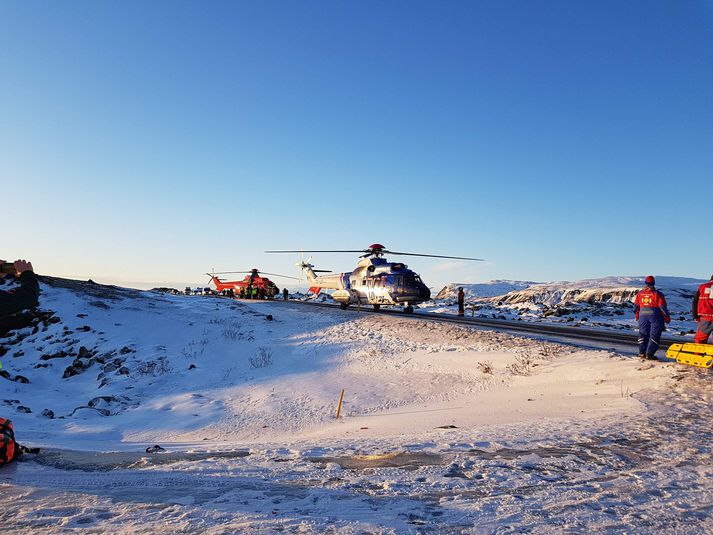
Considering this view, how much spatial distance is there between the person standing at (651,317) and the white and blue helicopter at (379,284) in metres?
12.1

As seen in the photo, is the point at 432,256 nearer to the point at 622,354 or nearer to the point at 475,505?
the point at 622,354

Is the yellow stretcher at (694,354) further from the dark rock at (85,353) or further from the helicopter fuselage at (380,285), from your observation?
the dark rock at (85,353)

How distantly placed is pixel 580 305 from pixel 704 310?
2697cm

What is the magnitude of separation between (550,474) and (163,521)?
343cm

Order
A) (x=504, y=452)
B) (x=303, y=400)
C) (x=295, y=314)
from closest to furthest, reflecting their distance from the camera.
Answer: (x=504, y=452)
(x=303, y=400)
(x=295, y=314)

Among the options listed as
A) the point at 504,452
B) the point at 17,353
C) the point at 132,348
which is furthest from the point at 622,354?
the point at 17,353

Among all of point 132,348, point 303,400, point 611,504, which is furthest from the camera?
point 132,348

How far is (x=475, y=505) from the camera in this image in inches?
145

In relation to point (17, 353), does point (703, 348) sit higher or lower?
higher

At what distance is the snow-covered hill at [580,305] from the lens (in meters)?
27.0

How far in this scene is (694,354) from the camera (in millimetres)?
9547

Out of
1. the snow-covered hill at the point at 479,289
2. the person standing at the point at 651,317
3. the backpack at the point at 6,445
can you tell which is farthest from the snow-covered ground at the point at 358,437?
the snow-covered hill at the point at 479,289

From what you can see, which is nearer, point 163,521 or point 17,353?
point 163,521

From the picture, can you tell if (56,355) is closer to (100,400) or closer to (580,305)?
(100,400)
